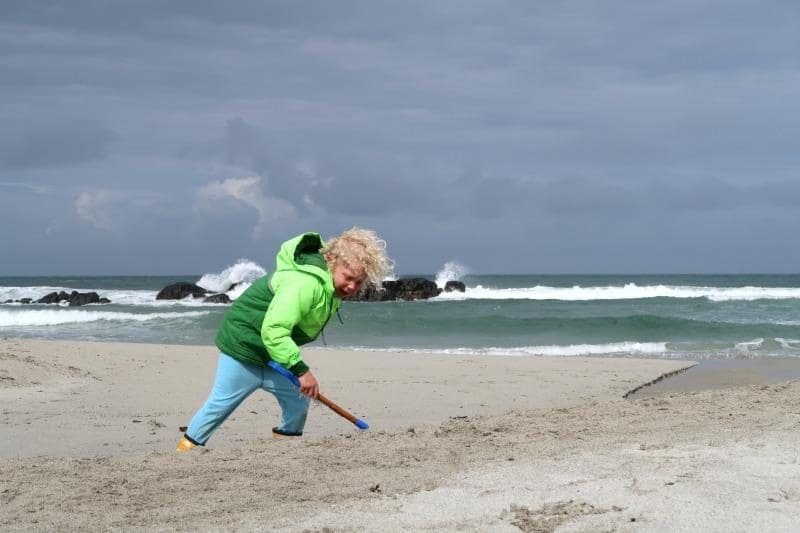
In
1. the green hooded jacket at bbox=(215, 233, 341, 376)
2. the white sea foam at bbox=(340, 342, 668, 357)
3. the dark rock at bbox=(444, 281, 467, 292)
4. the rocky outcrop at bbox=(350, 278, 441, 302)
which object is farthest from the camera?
the dark rock at bbox=(444, 281, 467, 292)

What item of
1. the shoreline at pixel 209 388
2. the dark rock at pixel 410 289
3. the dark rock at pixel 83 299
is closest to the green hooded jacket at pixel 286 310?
the shoreline at pixel 209 388

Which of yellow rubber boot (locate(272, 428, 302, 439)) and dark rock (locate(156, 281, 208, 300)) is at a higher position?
yellow rubber boot (locate(272, 428, 302, 439))

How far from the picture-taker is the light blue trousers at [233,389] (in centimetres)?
452

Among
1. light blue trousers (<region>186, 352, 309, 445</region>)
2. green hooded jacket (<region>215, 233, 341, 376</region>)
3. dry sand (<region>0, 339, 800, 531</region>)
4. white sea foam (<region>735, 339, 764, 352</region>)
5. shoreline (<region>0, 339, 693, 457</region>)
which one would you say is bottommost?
shoreline (<region>0, 339, 693, 457</region>)

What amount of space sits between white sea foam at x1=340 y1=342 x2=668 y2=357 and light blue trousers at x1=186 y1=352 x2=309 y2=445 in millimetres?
10268

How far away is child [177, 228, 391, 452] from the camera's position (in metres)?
4.10

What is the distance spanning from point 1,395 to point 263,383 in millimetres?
4738

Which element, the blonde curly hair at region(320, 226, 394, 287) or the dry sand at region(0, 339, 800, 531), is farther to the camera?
the blonde curly hair at region(320, 226, 394, 287)

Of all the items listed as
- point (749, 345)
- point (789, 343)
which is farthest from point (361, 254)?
point (789, 343)

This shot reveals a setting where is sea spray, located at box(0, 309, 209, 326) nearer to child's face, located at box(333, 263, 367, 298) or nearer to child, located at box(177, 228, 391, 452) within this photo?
child, located at box(177, 228, 391, 452)

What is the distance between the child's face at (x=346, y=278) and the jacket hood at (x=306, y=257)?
0.13ft

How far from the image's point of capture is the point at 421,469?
14.2 ft

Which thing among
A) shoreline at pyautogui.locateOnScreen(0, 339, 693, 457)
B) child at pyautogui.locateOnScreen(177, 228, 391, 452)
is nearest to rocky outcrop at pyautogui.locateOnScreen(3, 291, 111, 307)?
shoreline at pyautogui.locateOnScreen(0, 339, 693, 457)

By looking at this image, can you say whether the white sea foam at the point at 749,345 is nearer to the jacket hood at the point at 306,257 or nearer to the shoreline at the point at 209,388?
the shoreline at the point at 209,388
